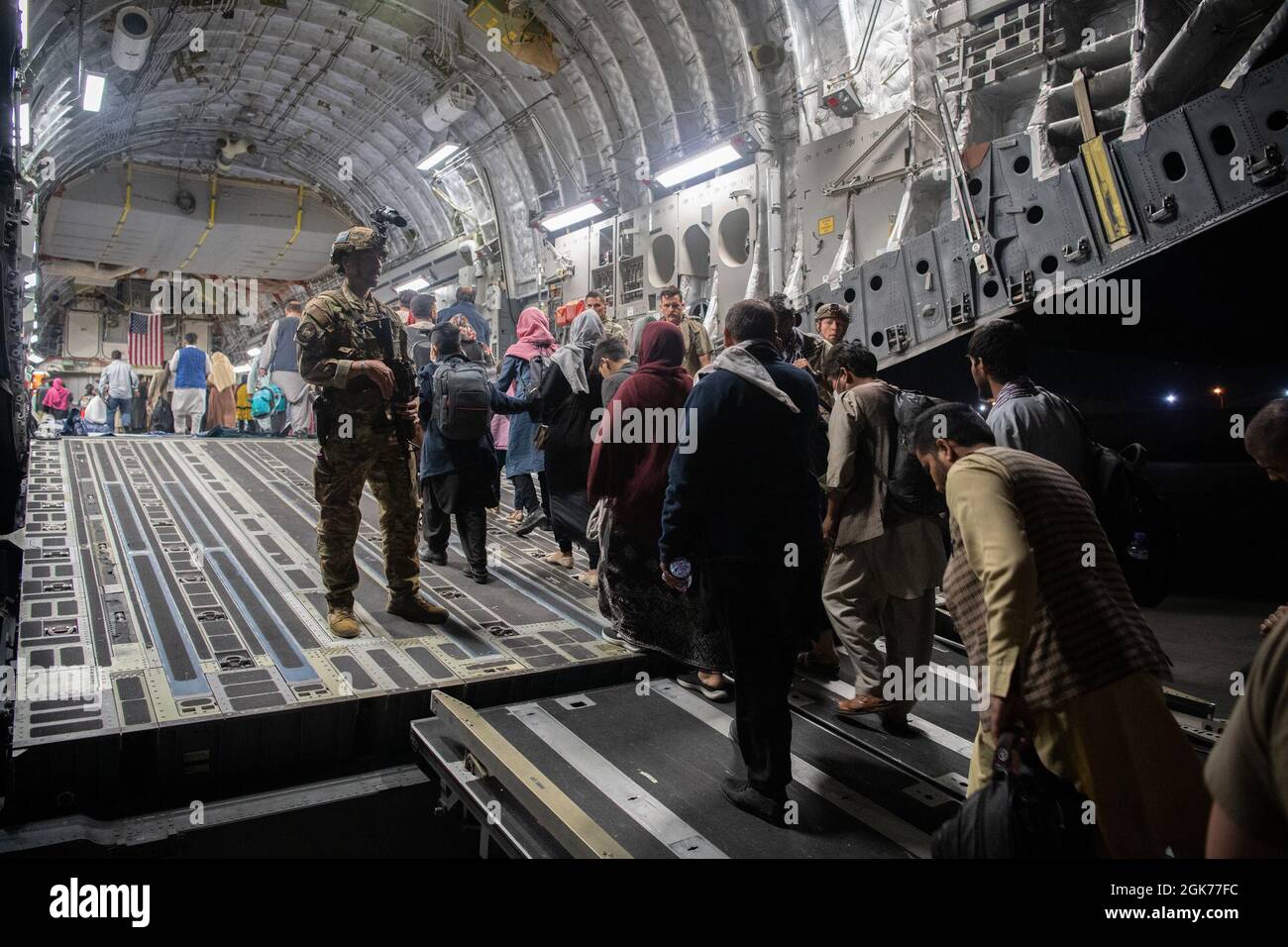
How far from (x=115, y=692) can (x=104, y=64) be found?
1518 centimetres

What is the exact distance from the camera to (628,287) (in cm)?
1466

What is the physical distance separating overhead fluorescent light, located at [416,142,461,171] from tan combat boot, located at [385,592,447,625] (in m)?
14.9

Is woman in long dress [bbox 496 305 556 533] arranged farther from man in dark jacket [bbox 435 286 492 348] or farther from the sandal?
the sandal

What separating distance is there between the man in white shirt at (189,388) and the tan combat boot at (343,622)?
31.0 feet

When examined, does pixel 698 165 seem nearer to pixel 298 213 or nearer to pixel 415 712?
pixel 415 712

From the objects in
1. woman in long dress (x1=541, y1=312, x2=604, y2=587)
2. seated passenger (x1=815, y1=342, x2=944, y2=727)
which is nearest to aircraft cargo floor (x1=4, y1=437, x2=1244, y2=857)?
seated passenger (x1=815, y1=342, x2=944, y2=727)

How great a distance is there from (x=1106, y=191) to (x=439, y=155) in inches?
577

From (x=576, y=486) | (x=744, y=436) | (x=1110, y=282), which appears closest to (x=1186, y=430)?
(x=1110, y=282)

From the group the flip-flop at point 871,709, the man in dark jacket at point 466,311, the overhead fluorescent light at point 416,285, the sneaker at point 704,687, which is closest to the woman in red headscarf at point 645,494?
the sneaker at point 704,687

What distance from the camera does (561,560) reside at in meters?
6.12

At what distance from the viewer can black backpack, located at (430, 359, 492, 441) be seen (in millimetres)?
5250

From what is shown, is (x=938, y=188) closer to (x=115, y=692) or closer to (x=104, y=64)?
(x=115, y=692)

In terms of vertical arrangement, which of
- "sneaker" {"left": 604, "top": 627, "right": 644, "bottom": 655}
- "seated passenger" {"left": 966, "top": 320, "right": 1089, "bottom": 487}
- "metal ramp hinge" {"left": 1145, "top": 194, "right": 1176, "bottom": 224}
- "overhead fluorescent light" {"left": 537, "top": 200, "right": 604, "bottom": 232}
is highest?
"overhead fluorescent light" {"left": 537, "top": 200, "right": 604, "bottom": 232}

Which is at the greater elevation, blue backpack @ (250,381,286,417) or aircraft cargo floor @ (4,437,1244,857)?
blue backpack @ (250,381,286,417)
